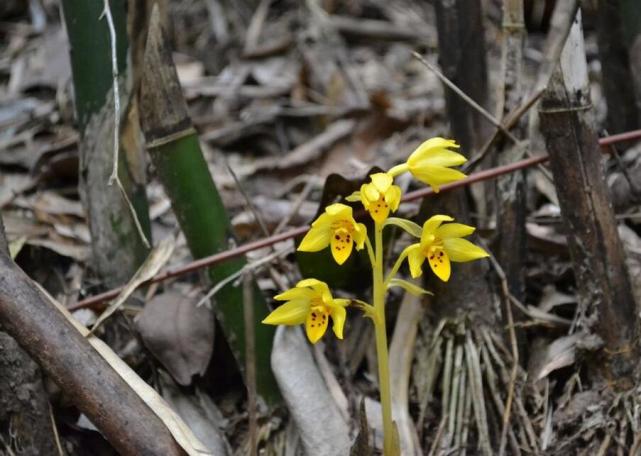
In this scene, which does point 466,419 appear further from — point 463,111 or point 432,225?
point 463,111

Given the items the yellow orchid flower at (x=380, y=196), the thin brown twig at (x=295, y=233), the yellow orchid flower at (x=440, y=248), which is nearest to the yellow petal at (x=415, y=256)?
the yellow orchid flower at (x=440, y=248)

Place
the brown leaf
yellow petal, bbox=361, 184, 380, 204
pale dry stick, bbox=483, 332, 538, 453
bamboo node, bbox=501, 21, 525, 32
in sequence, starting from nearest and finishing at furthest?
yellow petal, bbox=361, 184, 380, 204 < pale dry stick, bbox=483, 332, 538, 453 < the brown leaf < bamboo node, bbox=501, 21, 525, 32

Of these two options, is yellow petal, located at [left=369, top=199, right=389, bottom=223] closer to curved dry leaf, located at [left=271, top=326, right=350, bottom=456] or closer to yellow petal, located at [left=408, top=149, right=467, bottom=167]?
yellow petal, located at [left=408, top=149, right=467, bottom=167]

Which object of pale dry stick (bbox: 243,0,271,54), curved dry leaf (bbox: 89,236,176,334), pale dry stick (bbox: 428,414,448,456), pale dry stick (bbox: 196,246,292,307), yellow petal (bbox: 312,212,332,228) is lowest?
pale dry stick (bbox: 428,414,448,456)

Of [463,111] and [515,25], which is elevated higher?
[515,25]

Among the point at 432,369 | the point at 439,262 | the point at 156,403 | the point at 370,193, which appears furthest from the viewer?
the point at 432,369

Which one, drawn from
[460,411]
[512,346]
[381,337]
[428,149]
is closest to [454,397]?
[460,411]

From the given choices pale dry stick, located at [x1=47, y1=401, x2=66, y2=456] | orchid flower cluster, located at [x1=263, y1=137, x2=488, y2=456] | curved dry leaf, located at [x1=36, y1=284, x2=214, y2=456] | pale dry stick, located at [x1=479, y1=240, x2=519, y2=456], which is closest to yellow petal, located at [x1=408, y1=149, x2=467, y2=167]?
orchid flower cluster, located at [x1=263, y1=137, x2=488, y2=456]

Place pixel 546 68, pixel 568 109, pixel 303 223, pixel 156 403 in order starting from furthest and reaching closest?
pixel 546 68, pixel 303 223, pixel 568 109, pixel 156 403
